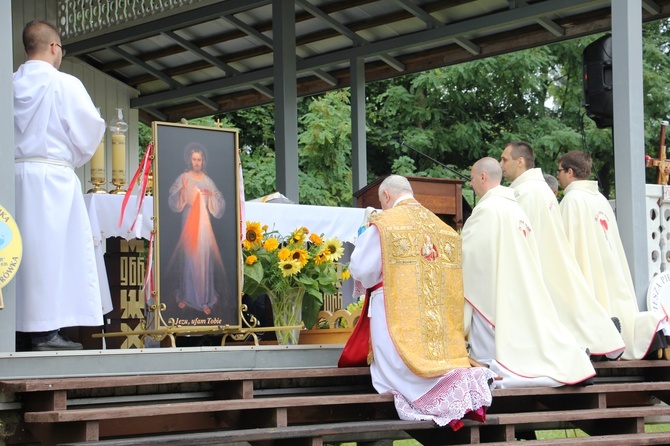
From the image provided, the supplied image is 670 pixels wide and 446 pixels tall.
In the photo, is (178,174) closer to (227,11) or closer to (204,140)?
(204,140)

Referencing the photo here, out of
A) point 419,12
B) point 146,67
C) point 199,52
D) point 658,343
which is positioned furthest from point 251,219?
point 146,67

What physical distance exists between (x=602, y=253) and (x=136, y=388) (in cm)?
387

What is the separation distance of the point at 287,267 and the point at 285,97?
4.39 metres

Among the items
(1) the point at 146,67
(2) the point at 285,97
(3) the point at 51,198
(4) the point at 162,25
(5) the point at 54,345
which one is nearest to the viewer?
(5) the point at 54,345

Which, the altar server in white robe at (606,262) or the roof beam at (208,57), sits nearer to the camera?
the altar server in white robe at (606,262)

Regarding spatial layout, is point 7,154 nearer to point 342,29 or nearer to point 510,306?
point 510,306

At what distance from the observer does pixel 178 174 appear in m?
7.14

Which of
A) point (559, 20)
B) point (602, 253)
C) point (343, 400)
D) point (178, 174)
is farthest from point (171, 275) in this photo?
point (559, 20)

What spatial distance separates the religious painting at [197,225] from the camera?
700 cm

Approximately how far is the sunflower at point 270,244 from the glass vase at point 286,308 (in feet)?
0.98

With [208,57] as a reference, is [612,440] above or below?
below

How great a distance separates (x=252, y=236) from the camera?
308 inches

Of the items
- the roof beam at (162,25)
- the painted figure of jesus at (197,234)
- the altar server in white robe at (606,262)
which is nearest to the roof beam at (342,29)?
the roof beam at (162,25)

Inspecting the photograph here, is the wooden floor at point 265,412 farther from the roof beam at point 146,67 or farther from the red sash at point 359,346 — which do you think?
the roof beam at point 146,67
